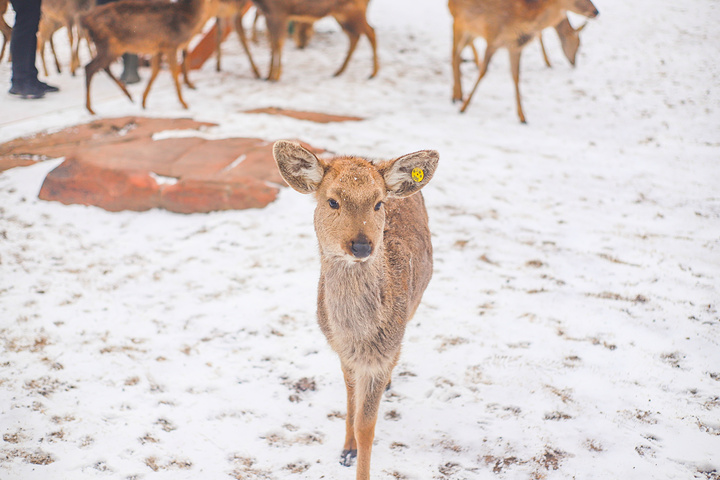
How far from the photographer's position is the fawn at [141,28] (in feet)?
23.4

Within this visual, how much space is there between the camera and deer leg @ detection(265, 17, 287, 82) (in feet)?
28.9

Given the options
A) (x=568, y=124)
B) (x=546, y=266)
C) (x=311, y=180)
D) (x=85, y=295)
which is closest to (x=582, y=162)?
(x=568, y=124)

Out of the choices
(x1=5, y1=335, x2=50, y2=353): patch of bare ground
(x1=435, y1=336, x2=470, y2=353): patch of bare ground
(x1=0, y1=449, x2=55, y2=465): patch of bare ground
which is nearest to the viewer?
(x1=0, y1=449, x2=55, y2=465): patch of bare ground

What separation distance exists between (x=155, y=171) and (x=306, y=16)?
4.66 meters

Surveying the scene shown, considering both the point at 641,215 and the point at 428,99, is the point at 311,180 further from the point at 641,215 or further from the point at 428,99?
the point at 428,99

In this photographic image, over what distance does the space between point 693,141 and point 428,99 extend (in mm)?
3664

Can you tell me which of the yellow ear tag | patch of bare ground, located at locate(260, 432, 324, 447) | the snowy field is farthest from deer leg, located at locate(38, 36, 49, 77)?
the yellow ear tag

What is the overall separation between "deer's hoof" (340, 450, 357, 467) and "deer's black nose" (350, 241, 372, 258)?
48.9 inches

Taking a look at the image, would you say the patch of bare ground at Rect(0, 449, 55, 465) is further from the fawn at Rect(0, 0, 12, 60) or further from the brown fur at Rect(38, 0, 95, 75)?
the brown fur at Rect(38, 0, 95, 75)

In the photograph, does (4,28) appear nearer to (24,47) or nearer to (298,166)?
(24,47)

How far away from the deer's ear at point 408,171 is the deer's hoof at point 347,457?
1421mm

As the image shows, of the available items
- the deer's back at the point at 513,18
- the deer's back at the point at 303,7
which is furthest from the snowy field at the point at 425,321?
the deer's back at the point at 303,7

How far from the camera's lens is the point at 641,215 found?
5371 mm

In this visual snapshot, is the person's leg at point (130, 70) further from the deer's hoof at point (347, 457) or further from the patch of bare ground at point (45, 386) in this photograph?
the deer's hoof at point (347, 457)
